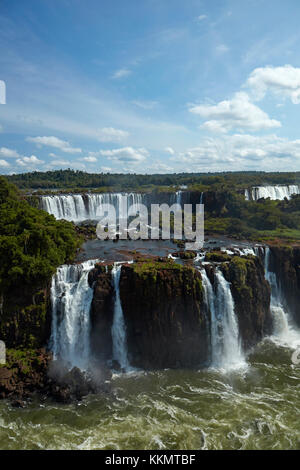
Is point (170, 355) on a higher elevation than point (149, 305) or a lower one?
lower

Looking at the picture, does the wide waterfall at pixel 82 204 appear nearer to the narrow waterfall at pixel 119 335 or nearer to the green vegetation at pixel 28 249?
the green vegetation at pixel 28 249

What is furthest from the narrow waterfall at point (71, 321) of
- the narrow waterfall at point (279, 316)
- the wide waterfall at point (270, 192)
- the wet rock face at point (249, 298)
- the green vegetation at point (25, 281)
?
the wide waterfall at point (270, 192)

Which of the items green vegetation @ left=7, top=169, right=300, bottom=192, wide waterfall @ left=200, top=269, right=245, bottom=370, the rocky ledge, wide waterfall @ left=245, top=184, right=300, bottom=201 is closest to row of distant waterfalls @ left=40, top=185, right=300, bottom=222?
wide waterfall @ left=245, top=184, right=300, bottom=201

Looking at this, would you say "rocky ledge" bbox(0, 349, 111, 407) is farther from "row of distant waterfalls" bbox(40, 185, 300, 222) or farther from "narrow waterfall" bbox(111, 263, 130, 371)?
"row of distant waterfalls" bbox(40, 185, 300, 222)

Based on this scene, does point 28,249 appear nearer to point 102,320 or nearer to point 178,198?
point 102,320
